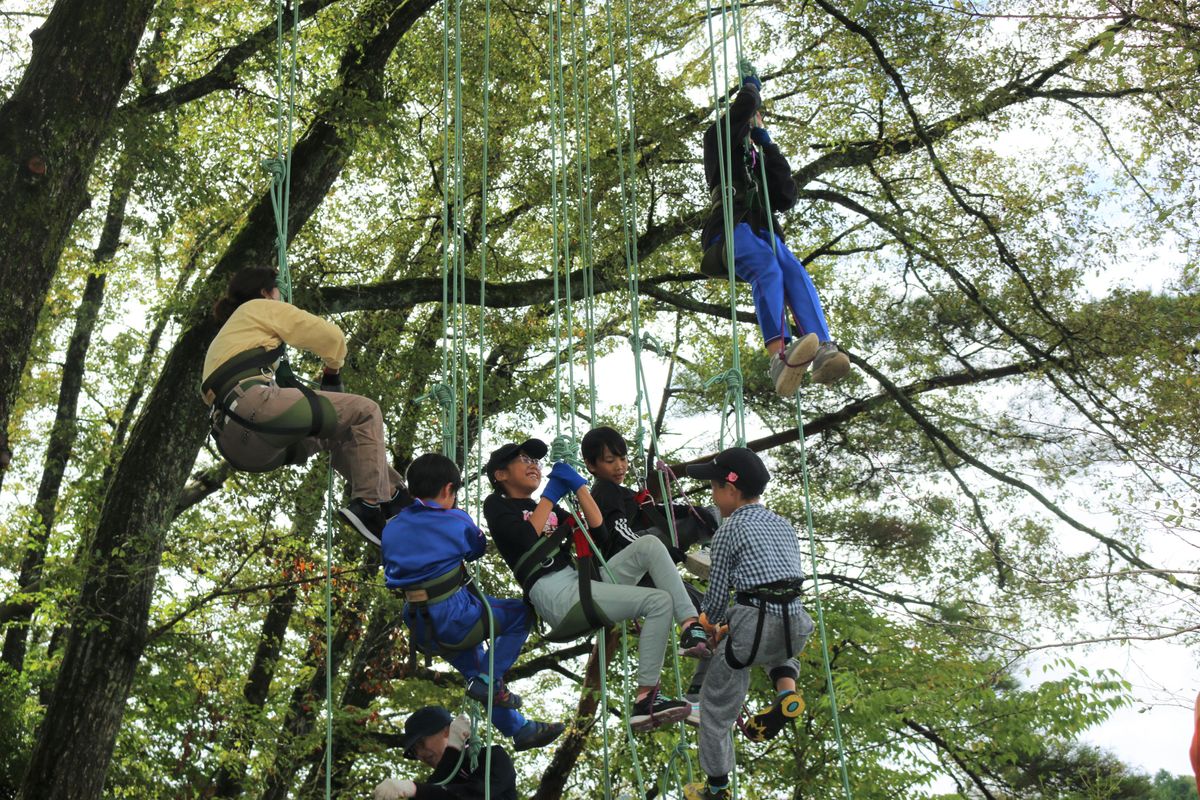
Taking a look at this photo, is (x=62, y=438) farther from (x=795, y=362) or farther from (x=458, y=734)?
(x=795, y=362)

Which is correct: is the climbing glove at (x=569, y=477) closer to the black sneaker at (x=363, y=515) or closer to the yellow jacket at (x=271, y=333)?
the black sneaker at (x=363, y=515)

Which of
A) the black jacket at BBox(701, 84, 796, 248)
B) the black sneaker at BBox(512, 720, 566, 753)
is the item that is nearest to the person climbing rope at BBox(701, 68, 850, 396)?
the black jacket at BBox(701, 84, 796, 248)

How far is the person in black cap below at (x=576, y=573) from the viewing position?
13.5ft

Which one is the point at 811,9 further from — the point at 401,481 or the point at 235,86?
the point at 401,481

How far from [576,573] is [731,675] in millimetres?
614

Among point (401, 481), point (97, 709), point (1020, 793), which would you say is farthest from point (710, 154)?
point (1020, 793)

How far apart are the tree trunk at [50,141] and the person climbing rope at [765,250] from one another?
3.13 metres

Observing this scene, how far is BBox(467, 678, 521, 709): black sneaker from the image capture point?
4.37 m

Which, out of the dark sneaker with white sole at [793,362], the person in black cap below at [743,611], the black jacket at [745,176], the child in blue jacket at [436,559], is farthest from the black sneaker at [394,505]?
the black jacket at [745,176]

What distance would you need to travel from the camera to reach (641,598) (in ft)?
13.7

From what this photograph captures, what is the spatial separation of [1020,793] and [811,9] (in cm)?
729

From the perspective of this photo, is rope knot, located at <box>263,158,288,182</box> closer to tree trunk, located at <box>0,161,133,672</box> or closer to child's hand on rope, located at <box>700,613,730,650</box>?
child's hand on rope, located at <box>700,613,730,650</box>

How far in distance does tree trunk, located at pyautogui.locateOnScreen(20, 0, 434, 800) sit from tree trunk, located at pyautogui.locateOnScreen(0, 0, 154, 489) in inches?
77.8

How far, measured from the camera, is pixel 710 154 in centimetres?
547
